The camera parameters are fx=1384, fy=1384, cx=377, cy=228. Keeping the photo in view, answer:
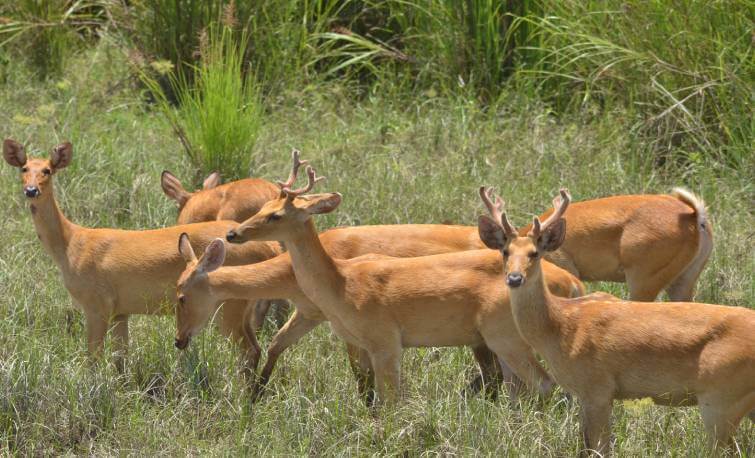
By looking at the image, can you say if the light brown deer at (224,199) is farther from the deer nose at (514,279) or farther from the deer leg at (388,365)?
the deer nose at (514,279)

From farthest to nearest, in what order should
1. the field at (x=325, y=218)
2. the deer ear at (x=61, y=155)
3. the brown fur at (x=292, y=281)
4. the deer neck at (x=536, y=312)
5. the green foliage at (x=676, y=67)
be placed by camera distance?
the green foliage at (x=676, y=67), the deer ear at (x=61, y=155), the brown fur at (x=292, y=281), the field at (x=325, y=218), the deer neck at (x=536, y=312)

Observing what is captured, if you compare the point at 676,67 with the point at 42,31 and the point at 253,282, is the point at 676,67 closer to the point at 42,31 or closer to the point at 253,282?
the point at 253,282

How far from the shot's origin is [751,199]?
1013cm

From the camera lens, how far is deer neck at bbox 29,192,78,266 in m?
8.16

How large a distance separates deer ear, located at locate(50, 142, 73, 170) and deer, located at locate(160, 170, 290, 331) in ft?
3.10

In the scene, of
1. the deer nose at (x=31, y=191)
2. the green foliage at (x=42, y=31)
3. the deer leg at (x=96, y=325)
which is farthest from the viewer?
the green foliage at (x=42, y=31)

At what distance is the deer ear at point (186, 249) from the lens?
7523mm

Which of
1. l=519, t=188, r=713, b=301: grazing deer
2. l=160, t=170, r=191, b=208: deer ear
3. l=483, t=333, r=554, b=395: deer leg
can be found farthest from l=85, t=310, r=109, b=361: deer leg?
l=519, t=188, r=713, b=301: grazing deer

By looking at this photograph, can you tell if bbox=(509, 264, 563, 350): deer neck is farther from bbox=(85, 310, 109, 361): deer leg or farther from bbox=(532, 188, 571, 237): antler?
bbox=(85, 310, 109, 361): deer leg

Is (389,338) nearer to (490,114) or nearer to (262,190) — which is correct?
(262,190)

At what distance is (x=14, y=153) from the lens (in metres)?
8.57

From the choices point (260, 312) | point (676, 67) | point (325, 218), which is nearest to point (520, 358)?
point (260, 312)

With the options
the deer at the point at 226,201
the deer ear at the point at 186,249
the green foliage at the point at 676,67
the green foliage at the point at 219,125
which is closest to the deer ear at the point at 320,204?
the deer ear at the point at 186,249

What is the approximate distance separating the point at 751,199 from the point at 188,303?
15.5 feet
